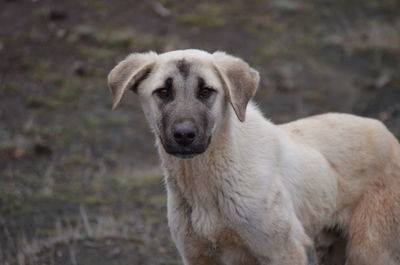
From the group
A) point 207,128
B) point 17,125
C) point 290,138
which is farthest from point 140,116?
point 207,128

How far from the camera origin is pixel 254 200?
17.5ft

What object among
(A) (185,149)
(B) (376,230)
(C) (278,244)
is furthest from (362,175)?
(A) (185,149)

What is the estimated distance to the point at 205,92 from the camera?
17.0 feet

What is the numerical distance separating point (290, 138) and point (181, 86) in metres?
1.31

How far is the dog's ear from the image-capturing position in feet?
17.6

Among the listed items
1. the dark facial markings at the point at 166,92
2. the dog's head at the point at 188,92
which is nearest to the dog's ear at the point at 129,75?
the dog's head at the point at 188,92

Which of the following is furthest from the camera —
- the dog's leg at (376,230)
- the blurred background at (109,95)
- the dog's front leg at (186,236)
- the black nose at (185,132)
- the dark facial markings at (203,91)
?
the blurred background at (109,95)

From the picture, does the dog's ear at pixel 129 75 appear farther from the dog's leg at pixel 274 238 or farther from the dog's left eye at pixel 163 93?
the dog's leg at pixel 274 238

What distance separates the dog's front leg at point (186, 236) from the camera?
541 cm

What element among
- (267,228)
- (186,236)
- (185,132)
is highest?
(185,132)

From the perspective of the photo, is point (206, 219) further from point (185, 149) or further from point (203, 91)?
point (203, 91)

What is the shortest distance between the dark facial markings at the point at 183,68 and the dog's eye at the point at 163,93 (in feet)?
0.51

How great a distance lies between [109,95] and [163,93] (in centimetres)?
871

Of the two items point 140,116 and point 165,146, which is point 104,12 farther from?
point 165,146
